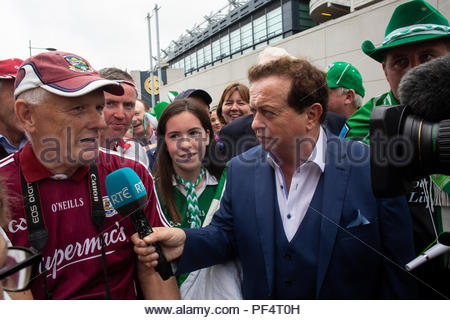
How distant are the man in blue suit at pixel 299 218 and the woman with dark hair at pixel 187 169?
0.32m

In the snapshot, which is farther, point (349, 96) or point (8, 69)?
point (349, 96)

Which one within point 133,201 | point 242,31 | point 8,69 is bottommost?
point 133,201

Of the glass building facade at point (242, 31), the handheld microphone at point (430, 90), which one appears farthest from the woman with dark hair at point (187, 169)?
the glass building facade at point (242, 31)

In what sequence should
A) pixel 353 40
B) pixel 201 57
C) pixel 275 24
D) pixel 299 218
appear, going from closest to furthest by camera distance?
pixel 299 218
pixel 353 40
pixel 275 24
pixel 201 57

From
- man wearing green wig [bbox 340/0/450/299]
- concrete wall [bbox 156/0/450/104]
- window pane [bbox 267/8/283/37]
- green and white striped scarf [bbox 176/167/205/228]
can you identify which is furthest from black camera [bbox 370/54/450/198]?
window pane [bbox 267/8/283/37]

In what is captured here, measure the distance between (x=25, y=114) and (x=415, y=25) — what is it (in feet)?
6.64

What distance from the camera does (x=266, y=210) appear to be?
4.62 feet

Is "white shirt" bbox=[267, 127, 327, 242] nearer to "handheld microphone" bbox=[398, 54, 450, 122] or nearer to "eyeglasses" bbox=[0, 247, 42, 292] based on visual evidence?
"handheld microphone" bbox=[398, 54, 450, 122]

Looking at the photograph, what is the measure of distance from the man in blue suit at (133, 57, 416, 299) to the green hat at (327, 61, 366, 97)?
4.33 feet

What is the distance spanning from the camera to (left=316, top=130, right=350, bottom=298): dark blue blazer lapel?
1.27 metres

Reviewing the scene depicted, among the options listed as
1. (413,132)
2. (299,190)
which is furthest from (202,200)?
(413,132)

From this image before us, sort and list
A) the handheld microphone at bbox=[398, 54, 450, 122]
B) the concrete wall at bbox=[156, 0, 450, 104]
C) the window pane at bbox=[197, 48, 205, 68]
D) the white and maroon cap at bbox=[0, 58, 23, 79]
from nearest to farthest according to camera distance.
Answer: the handheld microphone at bbox=[398, 54, 450, 122], the white and maroon cap at bbox=[0, 58, 23, 79], the concrete wall at bbox=[156, 0, 450, 104], the window pane at bbox=[197, 48, 205, 68]

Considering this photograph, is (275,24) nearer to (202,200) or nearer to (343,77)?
(343,77)
